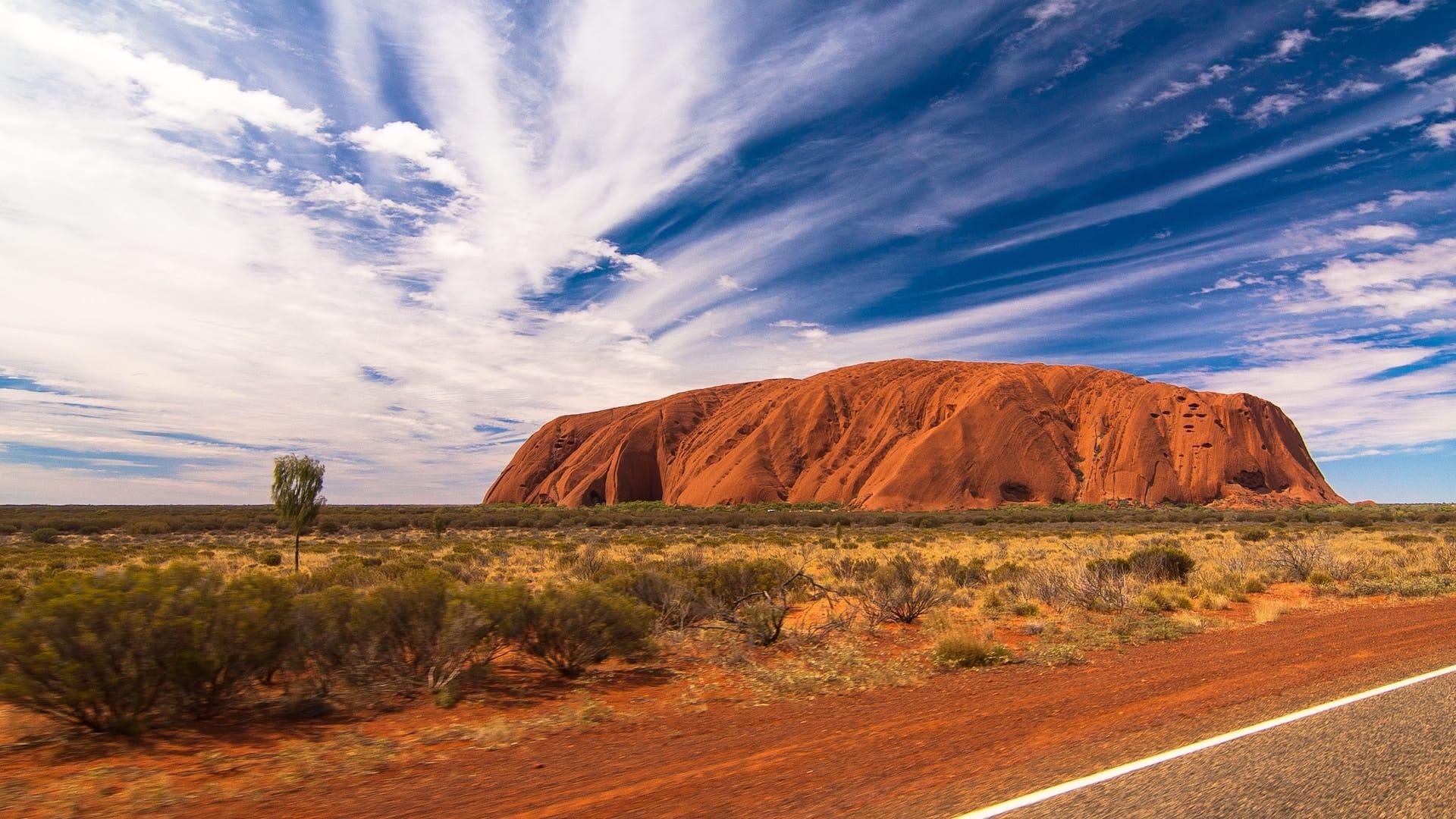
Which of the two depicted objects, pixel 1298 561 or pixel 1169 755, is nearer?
pixel 1169 755

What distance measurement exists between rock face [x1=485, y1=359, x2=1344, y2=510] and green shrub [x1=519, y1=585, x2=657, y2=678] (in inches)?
2687

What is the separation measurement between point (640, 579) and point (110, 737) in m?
7.19

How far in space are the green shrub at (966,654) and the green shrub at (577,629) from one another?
3846 mm

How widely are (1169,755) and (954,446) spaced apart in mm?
76543

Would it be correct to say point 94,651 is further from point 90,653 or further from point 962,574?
point 962,574

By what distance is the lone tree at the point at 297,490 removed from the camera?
21641mm

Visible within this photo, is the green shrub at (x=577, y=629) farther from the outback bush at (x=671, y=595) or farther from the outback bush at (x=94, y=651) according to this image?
the outback bush at (x=94, y=651)

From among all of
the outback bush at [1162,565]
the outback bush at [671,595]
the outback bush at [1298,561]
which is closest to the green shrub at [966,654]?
the outback bush at [671,595]

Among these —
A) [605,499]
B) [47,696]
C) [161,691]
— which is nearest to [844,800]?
[161,691]

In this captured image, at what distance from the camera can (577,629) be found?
28.2ft

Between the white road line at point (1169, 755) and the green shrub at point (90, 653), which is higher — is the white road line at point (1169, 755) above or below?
below

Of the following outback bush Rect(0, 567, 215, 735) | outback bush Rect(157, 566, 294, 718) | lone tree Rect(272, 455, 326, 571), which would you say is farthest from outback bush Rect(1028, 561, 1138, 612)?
lone tree Rect(272, 455, 326, 571)

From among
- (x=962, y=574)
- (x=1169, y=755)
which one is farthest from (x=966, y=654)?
(x=962, y=574)

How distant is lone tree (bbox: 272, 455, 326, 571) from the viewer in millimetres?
21641
